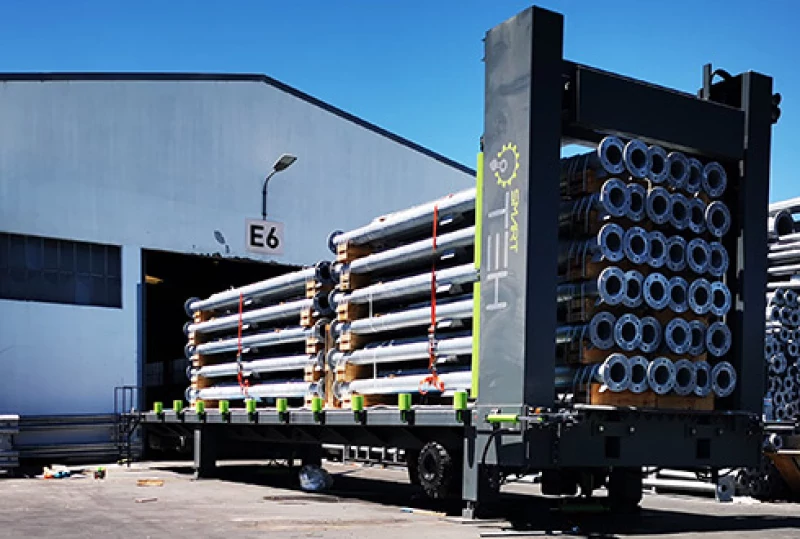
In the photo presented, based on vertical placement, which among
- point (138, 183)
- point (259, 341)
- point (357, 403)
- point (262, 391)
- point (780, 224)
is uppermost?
point (138, 183)

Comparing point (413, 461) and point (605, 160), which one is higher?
point (605, 160)

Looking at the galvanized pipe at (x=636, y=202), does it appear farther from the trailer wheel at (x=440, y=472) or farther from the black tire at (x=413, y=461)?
the black tire at (x=413, y=461)

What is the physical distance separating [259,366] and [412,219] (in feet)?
18.3

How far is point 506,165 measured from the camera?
9.42 meters

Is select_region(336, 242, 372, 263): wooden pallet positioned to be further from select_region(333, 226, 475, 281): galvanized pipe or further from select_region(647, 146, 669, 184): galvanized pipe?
select_region(647, 146, 669, 184): galvanized pipe

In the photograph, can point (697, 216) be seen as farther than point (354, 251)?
No

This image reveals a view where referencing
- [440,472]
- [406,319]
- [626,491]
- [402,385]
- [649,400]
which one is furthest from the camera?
[406,319]

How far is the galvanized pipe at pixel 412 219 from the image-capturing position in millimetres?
10867

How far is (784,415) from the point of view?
45.7 ft

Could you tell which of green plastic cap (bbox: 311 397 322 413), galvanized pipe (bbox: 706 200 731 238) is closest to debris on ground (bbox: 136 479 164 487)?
green plastic cap (bbox: 311 397 322 413)

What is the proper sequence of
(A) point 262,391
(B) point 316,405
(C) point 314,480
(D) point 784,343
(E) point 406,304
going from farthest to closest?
(A) point 262,391 → (C) point 314,480 → (D) point 784,343 → (B) point 316,405 → (E) point 406,304

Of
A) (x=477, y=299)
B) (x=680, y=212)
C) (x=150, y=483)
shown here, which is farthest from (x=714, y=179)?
(x=150, y=483)

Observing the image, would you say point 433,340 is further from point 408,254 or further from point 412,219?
point 412,219

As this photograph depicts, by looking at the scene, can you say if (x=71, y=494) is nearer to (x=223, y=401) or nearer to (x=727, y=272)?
(x=223, y=401)
